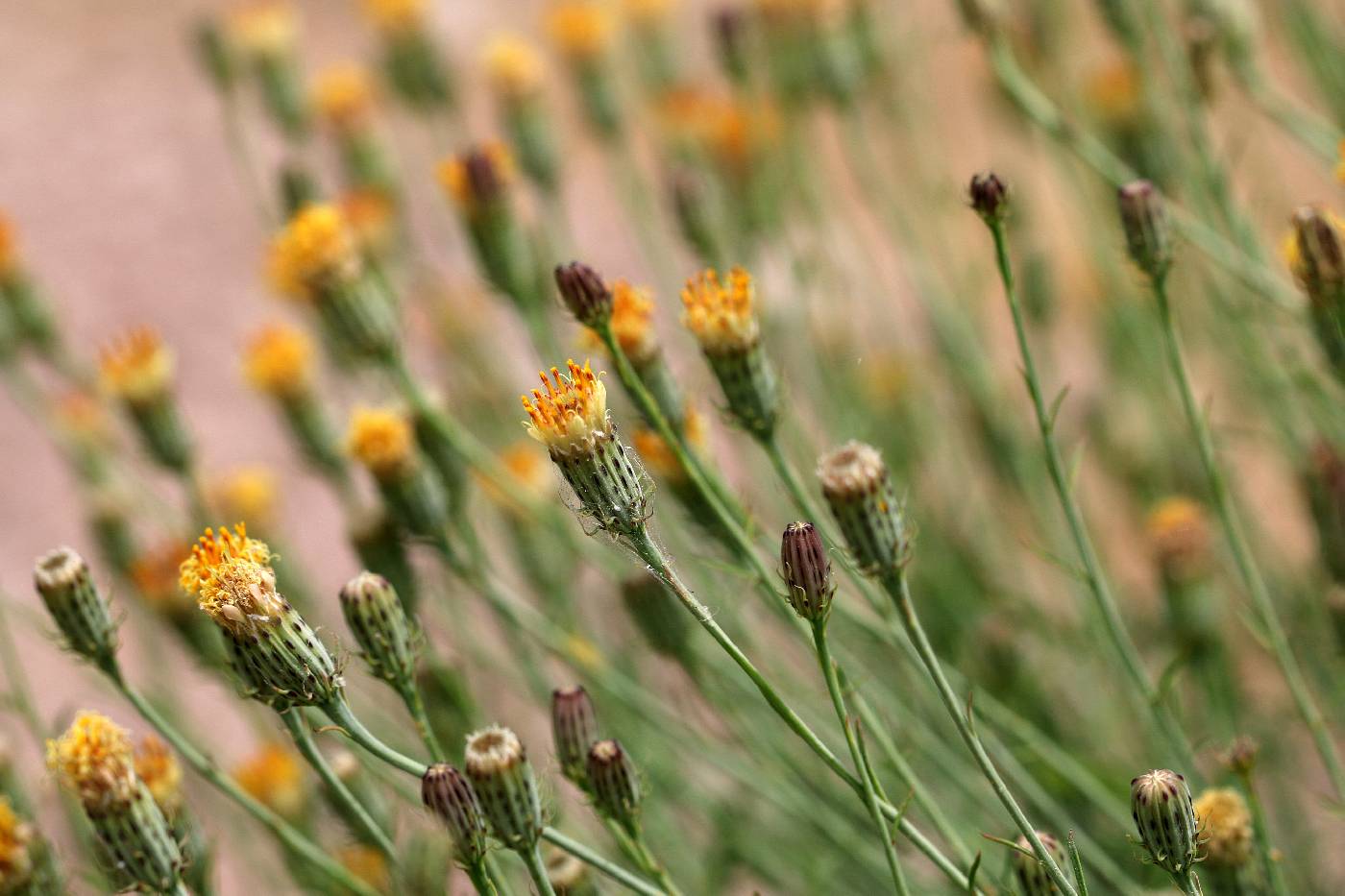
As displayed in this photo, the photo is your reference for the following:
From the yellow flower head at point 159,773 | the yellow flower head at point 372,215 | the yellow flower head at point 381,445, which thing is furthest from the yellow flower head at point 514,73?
the yellow flower head at point 159,773

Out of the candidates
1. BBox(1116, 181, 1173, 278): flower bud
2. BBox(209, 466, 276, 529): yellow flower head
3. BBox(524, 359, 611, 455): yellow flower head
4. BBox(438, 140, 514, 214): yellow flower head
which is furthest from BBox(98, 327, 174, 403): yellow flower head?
BBox(1116, 181, 1173, 278): flower bud

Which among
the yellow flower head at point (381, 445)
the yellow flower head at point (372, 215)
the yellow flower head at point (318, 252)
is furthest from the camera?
the yellow flower head at point (372, 215)

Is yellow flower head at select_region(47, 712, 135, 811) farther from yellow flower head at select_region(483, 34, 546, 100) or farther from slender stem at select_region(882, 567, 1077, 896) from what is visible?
yellow flower head at select_region(483, 34, 546, 100)

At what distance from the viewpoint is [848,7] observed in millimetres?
3311

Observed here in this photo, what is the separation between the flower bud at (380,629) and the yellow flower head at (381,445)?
550mm

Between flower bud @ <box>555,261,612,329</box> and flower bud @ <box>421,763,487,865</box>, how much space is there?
1.89 feet

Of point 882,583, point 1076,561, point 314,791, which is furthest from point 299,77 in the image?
point 882,583

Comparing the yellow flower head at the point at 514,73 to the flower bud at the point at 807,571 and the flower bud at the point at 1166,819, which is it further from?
the flower bud at the point at 1166,819

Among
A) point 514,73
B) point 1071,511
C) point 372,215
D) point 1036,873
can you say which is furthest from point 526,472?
point 1036,873

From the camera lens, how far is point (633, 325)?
1980 mm

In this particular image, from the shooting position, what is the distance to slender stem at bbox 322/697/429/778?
1447 mm

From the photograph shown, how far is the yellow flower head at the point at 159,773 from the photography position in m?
1.83

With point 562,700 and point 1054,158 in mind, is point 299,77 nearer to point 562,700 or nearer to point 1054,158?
point 1054,158

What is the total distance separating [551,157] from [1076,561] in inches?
62.7
